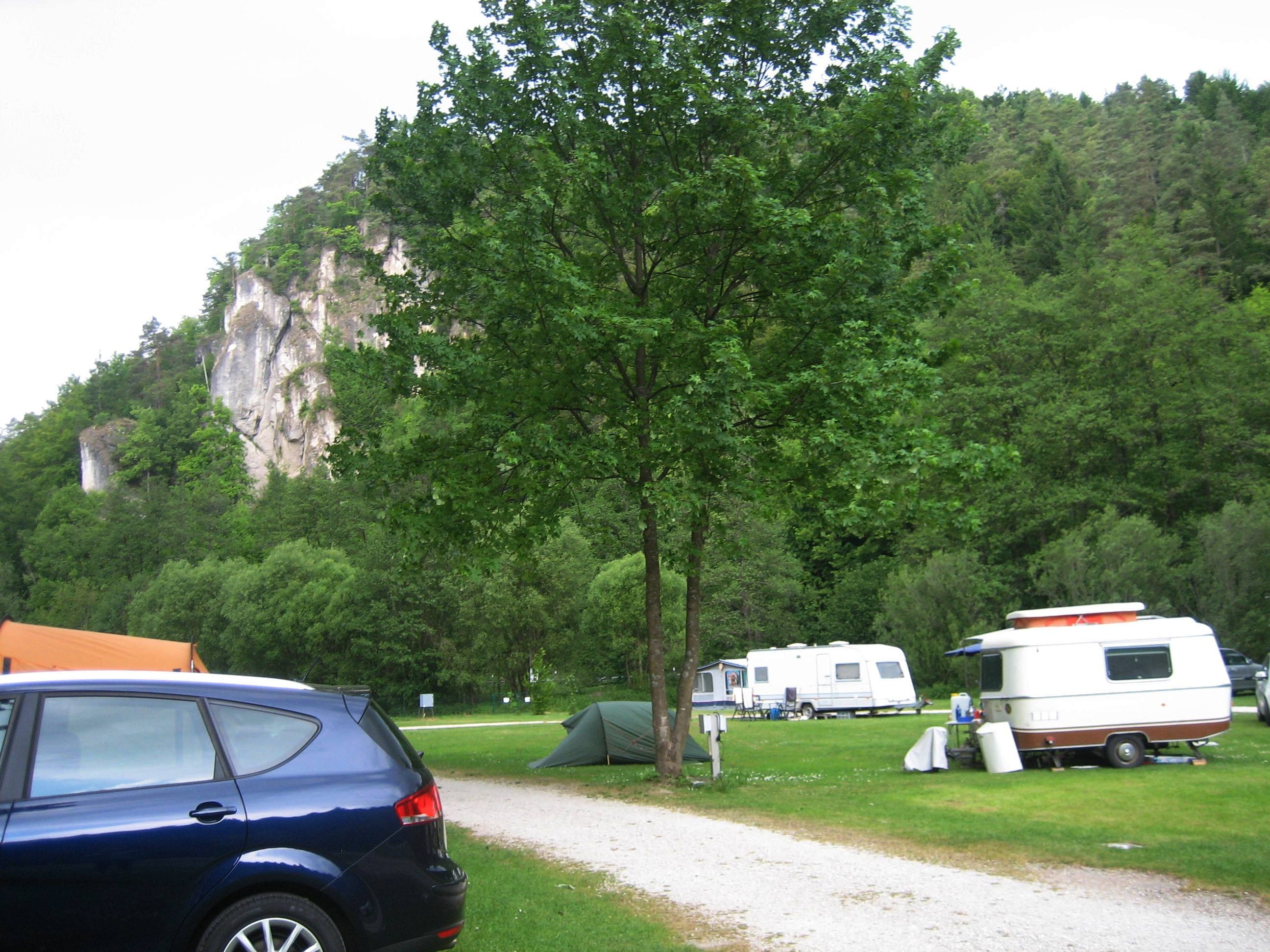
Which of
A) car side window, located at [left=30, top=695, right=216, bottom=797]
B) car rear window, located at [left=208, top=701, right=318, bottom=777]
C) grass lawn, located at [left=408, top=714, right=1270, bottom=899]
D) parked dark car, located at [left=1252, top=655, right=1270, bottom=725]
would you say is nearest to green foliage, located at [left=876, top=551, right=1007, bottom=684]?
parked dark car, located at [left=1252, top=655, right=1270, bottom=725]

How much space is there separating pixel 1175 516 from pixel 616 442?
42.6 meters

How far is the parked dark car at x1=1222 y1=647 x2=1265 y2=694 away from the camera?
31422 mm

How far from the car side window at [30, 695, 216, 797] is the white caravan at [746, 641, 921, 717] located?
30789 mm

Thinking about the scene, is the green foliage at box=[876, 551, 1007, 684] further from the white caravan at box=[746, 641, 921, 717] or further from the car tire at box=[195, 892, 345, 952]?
the car tire at box=[195, 892, 345, 952]

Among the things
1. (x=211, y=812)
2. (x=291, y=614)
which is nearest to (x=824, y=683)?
(x=211, y=812)

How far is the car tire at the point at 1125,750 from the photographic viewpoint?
16.3 m

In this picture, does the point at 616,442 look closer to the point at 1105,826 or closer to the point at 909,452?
the point at 909,452

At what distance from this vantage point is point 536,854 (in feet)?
32.6

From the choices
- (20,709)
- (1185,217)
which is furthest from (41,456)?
(20,709)

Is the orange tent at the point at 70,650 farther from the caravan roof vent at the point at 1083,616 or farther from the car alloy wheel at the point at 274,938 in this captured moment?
the caravan roof vent at the point at 1083,616

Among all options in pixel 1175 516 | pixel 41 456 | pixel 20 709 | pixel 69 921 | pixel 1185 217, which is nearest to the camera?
pixel 69 921

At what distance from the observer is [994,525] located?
50250mm

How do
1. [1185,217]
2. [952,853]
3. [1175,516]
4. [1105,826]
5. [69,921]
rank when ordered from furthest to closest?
1. [1185,217]
2. [1175,516]
3. [1105,826]
4. [952,853]
5. [69,921]

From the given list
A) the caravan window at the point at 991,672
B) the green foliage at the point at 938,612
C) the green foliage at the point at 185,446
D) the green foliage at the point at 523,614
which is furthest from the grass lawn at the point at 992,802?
the green foliage at the point at 185,446
